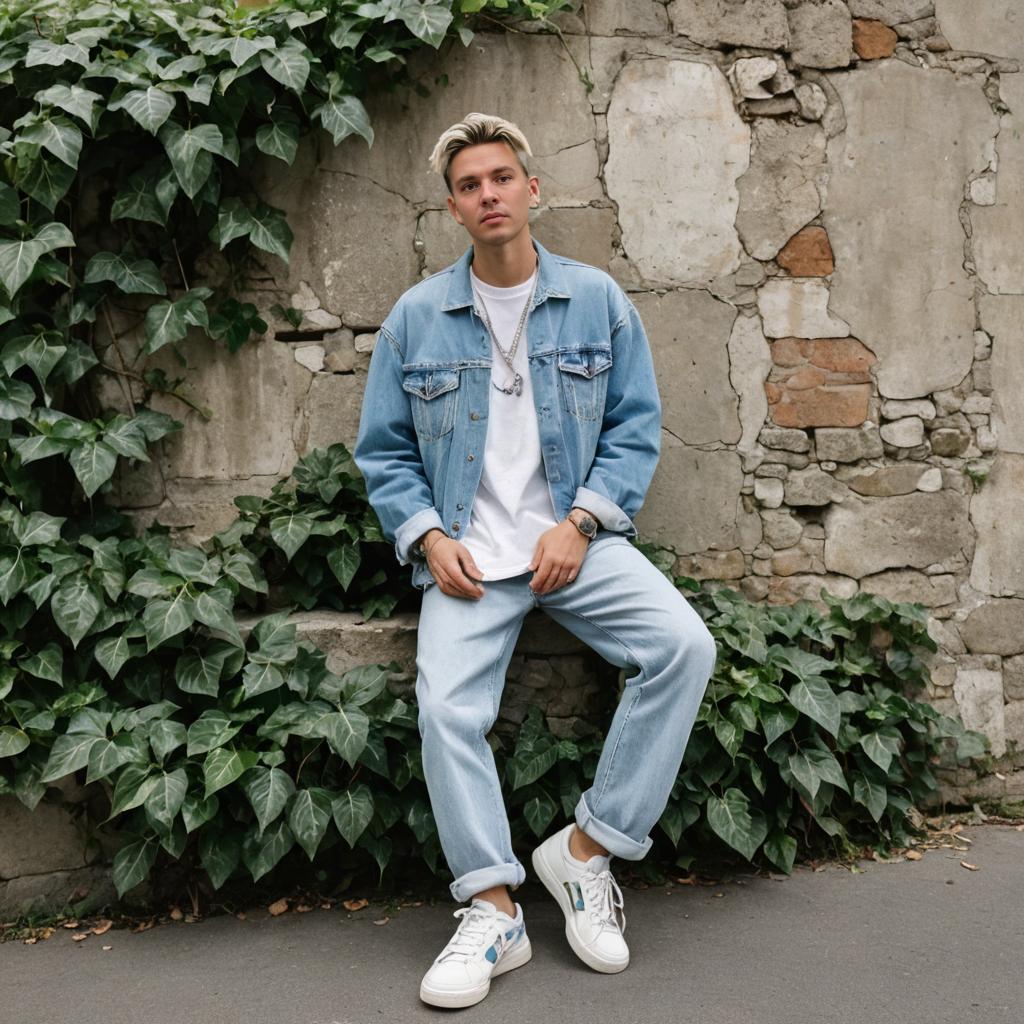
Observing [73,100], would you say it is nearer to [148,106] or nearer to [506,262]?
[148,106]

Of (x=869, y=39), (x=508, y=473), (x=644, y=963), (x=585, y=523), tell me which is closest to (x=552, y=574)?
(x=585, y=523)

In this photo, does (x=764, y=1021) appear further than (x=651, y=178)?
No

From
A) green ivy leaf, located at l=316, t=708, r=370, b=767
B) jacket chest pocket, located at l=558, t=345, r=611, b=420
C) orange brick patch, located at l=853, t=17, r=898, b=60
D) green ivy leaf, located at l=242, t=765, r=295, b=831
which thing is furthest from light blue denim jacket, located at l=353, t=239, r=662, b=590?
orange brick patch, located at l=853, t=17, r=898, b=60

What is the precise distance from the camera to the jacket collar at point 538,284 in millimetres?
2744

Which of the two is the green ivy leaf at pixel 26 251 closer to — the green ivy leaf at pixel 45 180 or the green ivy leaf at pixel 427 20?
the green ivy leaf at pixel 45 180

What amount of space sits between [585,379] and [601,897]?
1276 millimetres

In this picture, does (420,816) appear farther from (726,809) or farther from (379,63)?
(379,63)

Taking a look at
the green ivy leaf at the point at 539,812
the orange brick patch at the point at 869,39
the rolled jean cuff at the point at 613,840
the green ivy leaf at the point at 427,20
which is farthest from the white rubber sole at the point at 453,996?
the orange brick patch at the point at 869,39

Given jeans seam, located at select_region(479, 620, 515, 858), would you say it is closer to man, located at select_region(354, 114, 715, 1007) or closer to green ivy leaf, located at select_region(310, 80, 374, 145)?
man, located at select_region(354, 114, 715, 1007)

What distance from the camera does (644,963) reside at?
2402mm

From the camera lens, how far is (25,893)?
281 cm

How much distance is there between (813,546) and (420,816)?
1503 mm

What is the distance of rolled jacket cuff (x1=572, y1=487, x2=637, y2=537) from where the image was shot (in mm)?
2643

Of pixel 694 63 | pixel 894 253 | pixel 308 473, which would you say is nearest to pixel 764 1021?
pixel 308 473
